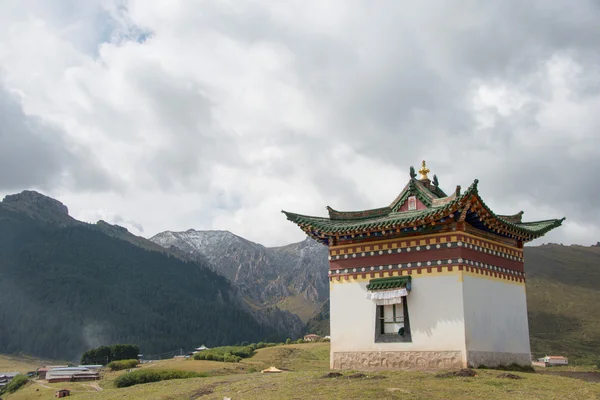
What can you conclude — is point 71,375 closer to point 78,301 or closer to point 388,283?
point 388,283

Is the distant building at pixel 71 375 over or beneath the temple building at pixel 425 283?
beneath

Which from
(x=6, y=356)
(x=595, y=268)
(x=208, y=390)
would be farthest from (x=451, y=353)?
(x=6, y=356)

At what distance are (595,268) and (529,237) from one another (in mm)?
120445

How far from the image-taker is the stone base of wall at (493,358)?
800 inches

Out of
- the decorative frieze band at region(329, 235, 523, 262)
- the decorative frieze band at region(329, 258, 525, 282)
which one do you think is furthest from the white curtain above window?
the decorative frieze band at region(329, 235, 523, 262)

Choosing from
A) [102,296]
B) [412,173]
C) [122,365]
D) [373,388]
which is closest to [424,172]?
→ [412,173]

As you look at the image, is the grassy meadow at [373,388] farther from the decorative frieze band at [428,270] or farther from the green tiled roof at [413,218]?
the green tiled roof at [413,218]

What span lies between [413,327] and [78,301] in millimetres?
157611

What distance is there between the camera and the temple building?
67.9 ft

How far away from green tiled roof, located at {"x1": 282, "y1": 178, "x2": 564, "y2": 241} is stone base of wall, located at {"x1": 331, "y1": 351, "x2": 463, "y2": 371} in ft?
15.4

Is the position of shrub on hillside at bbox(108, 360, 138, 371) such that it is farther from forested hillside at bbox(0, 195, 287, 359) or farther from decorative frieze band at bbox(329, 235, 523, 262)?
forested hillside at bbox(0, 195, 287, 359)

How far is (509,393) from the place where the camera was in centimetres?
1546

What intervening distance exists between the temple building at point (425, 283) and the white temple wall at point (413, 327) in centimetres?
4

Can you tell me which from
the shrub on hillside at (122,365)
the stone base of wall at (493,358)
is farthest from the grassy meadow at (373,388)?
the shrub on hillside at (122,365)
